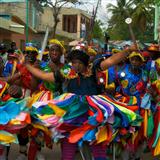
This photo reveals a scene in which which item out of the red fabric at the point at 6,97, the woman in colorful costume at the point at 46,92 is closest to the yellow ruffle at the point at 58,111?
the woman in colorful costume at the point at 46,92

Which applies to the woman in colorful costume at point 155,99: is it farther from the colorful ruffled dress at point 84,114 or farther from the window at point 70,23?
the window at point 70,23

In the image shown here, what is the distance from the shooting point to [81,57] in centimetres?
511

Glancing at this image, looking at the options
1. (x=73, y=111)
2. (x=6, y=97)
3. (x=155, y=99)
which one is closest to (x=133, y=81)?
(x=155, y=99)

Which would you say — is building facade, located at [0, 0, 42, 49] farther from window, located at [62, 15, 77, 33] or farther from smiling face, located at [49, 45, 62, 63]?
smiling face, located at [49, 45, 62, 63]

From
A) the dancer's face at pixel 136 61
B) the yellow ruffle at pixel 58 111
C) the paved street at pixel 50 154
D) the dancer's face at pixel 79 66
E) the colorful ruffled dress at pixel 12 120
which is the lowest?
the paved street at pixel 50 154

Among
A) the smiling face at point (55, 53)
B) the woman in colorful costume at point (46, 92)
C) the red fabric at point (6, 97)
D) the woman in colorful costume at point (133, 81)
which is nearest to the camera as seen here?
the red fabric at point (6, 97)

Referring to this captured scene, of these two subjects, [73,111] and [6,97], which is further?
[6,97]

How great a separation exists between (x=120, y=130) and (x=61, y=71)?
0.97 meters

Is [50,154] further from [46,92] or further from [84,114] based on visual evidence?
[84,114]

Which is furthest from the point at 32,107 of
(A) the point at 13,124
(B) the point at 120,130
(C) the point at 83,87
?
Answer: (B) the point at 120,130

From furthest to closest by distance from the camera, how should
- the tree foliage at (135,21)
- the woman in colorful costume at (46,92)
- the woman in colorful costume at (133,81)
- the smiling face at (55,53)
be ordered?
the tree foliage at (135,21), the woman in colorful costume at (133,81), the smiling face at (55,53), the woman in colorful costume at (46,92)

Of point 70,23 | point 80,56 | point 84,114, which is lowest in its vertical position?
point 70,23

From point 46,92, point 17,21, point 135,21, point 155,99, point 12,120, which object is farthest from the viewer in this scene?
point 135,21

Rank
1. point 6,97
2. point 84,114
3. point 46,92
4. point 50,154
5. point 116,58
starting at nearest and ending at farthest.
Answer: point 116,58 < point 84,114 < point 6,97 < point 46,92 < point 50,154
